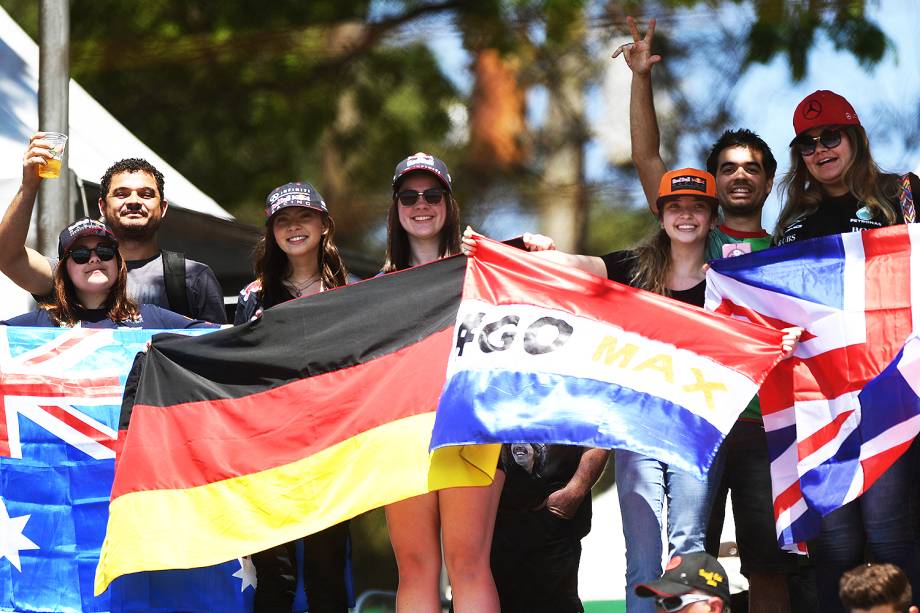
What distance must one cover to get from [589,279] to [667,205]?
49cm

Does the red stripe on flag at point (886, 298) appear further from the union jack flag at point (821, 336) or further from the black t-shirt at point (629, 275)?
the black t-shirt at point (629, 275)

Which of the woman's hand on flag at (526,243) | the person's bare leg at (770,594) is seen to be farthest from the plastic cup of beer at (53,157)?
the person's bare leg at (770,594)

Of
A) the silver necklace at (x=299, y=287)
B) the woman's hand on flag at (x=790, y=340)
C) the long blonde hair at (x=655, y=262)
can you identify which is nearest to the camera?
the woman's hand on flag at (x=790, y=340)

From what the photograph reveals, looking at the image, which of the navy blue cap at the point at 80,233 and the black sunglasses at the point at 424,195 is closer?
the black sunglasses at the point at 424,195

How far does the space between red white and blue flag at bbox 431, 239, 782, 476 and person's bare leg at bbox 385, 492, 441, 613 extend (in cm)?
42

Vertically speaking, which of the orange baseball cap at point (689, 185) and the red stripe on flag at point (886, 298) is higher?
the orange baseball cap at point (689, 185)

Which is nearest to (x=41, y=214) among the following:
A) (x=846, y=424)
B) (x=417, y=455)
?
(x=417, y=455)

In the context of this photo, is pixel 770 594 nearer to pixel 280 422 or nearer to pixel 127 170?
pixel 280 422

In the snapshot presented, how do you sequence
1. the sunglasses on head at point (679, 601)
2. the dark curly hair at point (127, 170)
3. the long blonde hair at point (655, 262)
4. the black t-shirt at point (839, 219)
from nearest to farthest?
→ the sunglasses on head at point (679, 601) → the black t-shirt at point (839, 219) → the long blonde hair at point (655, 262) → the dark curly hair at point (127, 170)

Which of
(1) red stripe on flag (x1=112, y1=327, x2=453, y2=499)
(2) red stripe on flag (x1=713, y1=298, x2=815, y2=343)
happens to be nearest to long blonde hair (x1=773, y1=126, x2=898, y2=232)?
(2) red stripe on flag (x1=713, y1=298, x2=815, y2=343)

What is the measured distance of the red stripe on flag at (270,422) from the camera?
6059 millimetres

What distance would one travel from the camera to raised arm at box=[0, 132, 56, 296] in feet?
21.2

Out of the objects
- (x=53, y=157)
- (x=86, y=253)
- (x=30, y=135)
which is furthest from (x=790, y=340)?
(x=30, y=135)

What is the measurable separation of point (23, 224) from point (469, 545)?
2.50 meters
